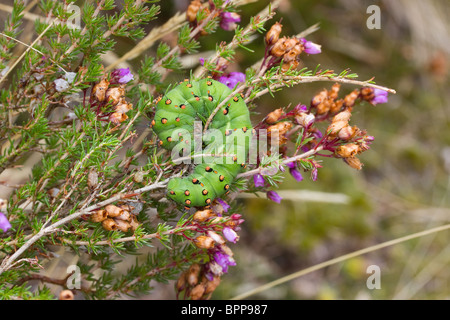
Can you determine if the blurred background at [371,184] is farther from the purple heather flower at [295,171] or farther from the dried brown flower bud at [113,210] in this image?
the dried brown flower bud at [113,210]

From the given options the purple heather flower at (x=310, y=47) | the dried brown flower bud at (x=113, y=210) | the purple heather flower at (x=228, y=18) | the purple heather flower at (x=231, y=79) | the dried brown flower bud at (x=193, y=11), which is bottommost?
the dried brown flower bud at (x=113, y=210)

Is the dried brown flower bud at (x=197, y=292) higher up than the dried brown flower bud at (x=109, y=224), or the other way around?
the dried brown flower bud at (x=109, y=224)

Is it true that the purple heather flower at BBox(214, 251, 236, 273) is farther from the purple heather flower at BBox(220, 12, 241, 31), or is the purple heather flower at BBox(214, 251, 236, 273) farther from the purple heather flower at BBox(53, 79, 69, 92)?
the purple heather flower at BBox(220, 12, 241, 31)

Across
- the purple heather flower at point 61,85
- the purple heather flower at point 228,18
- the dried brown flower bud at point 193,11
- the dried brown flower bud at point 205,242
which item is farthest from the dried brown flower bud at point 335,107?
the purple heather flower at point 61,85

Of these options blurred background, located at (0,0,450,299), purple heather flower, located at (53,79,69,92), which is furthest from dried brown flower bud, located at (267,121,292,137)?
blurred background, located at (0,0,450,299)

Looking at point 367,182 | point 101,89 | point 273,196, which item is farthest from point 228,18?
point 367,182
